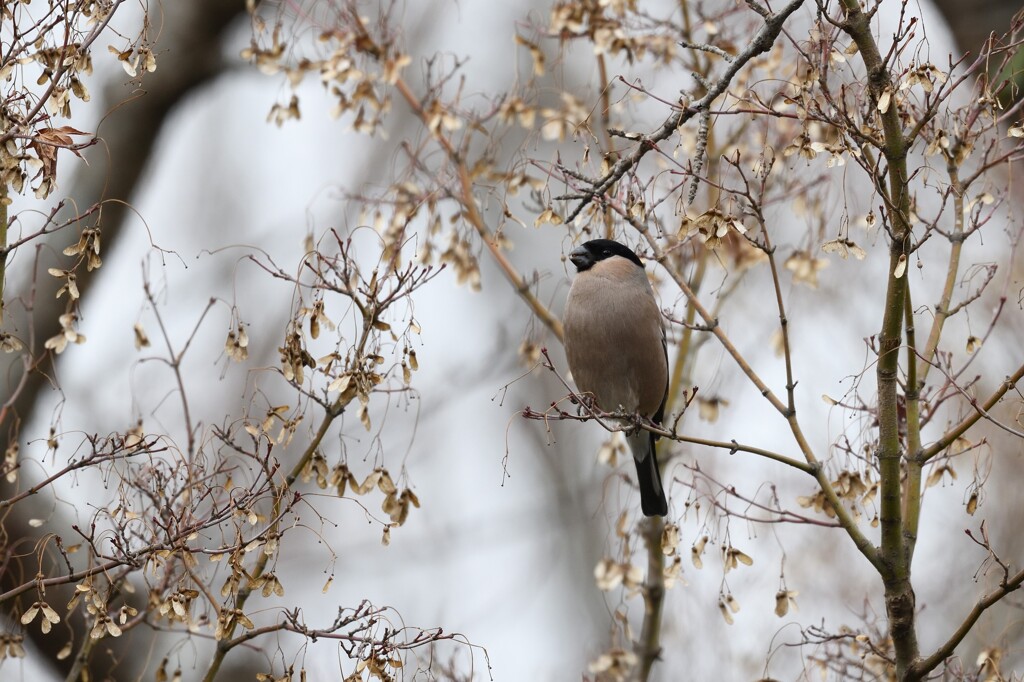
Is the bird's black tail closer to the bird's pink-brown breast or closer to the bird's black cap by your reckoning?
the bird's pink-brown breast

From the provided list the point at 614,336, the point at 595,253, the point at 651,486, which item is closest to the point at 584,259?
the point at 595,253

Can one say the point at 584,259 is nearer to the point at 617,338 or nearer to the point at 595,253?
the point at 595,253

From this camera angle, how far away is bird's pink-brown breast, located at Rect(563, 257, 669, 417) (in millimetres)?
4590

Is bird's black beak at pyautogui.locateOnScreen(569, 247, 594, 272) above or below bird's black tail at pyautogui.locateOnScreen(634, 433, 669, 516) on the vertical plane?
above

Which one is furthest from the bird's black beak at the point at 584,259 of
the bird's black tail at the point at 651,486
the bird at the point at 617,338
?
the bird's black tail at the point at 651,486

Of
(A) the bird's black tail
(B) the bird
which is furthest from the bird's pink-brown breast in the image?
(A) the bird's black tail

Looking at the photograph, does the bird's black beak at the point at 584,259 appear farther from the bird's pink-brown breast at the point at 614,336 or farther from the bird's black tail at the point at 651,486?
the bird's black tail at the point at 651,486

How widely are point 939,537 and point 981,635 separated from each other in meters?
4.40

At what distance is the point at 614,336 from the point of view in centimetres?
461

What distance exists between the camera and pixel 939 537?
305 inches

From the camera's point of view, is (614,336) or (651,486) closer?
(614,336)

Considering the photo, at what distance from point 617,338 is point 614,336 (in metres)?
0.02

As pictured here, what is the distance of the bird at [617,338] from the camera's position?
181 inches

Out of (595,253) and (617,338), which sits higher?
(595,253)
